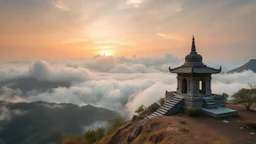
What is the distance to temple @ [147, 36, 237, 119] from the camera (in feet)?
110

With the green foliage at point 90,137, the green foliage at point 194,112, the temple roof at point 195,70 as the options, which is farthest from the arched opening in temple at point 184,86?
the green foliage at point 90,137

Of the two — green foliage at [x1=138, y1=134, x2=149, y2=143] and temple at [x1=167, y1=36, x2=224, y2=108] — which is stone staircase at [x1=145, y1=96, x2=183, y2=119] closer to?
temple at [x1=167, y1=36, x2=224, y2=108]

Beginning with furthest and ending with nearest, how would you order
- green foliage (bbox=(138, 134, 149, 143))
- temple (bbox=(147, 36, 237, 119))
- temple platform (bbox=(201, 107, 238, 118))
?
temple (bbox=(147, 36, 237, 119)) → temple platform (bbox=(201, 107, 238, 118)) → green foliage (bbox=(138, 134, 149, 143))

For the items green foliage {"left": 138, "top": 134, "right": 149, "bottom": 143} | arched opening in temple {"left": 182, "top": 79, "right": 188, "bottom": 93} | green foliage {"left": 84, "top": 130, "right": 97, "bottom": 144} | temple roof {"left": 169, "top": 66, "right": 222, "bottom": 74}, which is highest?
temple roof {"left": 169, "top": 66, "right": 222, "bottom": 74}

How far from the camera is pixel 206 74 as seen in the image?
3559cm

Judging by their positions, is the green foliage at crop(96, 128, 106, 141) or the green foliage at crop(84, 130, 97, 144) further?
the green foliage at crop(96, 128, 106, 141)

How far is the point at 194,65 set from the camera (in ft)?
118

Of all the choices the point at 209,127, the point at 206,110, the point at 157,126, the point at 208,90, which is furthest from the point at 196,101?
the point at 157,126

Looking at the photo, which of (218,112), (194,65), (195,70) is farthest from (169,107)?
(194,65)

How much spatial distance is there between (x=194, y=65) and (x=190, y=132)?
52.4 feet

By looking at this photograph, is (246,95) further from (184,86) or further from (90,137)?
(90,137)

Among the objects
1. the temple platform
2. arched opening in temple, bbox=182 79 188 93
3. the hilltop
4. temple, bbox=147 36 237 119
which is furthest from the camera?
arched opening in temple, bbox=182 79 188 93

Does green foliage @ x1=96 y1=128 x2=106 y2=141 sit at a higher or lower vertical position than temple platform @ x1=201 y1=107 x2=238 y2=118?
lower

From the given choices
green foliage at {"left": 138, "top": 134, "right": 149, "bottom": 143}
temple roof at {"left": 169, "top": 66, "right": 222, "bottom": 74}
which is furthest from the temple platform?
green foliage at {"left": 138, "top": 134, "right": 149, "bottom": 143}
